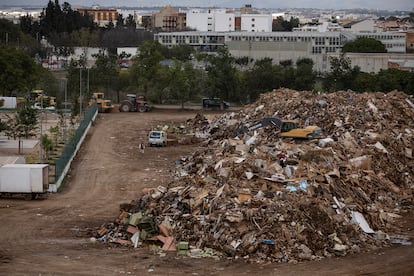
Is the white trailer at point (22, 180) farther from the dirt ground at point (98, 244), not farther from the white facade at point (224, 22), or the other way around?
the white facade at point (224, 22)

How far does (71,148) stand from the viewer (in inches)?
1022

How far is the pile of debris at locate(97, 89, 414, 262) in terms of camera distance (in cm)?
1565

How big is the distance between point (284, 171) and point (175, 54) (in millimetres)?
52830

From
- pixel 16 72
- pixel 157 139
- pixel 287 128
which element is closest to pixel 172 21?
pixel 16 72

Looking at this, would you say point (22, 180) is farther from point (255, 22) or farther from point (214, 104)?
point (255, 22)

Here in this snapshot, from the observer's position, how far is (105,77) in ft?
148

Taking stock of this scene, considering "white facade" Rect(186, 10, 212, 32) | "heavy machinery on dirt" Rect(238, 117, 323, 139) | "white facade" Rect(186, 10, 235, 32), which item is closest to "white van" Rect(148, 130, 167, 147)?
"heavy machinery on dirt" Rect(238, 117, 323, 139)

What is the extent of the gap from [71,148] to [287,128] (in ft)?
23.6

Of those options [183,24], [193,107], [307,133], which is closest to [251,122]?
[307,133]

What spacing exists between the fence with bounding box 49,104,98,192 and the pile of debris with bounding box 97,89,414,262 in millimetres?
3323

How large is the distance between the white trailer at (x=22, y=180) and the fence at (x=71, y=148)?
2.40 feet

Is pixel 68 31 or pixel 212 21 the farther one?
pixel 212 21

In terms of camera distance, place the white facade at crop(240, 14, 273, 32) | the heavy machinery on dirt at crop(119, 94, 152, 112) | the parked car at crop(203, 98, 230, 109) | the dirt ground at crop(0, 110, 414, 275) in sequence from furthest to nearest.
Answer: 1. the white facade at crop(240, 14, 273, 32)
2. the parked car at crop(203, 98, 230, 109)
3. the heavy machinery on dirt at crop(119, 94, 152, 112)
4. the dirt ground at crop(0, 110, 414, 275)

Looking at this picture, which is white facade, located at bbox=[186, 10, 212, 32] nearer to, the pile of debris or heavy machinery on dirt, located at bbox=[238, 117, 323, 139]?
heavy machinery on dirt, located at bbox=[238, 117, 323, 139]
